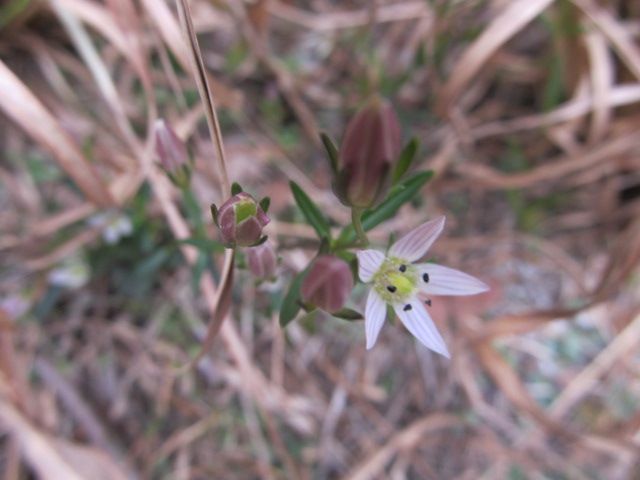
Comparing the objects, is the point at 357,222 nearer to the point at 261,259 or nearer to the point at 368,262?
the point at 368,262

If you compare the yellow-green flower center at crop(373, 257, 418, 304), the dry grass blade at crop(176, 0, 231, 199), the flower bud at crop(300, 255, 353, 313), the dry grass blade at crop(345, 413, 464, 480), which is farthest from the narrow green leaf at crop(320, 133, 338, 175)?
the dry grass blade at crop(345, 413, 464, 480)

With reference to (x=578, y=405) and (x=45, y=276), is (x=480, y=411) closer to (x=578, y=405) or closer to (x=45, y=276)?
(x=578, y=405)

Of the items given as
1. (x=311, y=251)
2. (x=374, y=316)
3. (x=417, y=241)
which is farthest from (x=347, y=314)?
(x=311, y=251)

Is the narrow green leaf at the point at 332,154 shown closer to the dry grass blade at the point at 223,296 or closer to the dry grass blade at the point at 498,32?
the dry grass blade at the point at 223,296

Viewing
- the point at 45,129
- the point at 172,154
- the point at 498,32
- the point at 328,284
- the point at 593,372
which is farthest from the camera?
the point at 593,372

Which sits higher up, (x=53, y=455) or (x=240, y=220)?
(x=240, y=220)

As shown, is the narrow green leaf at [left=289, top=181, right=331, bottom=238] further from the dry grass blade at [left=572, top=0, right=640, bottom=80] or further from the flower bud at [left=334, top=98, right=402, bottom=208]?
the dry grass blade at [left=572, top=0, right=640, bottom=80]

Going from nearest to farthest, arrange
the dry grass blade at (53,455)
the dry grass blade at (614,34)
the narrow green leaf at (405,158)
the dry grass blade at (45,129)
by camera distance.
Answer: the narrow green leaf at (405,158) < the dry grass blade at (45,129) < the dry grass blade at (53,455) < the dry grass blade at (614,34)

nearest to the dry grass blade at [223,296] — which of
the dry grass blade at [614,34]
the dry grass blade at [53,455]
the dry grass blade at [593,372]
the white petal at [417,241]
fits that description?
the white petal at [417,241]
